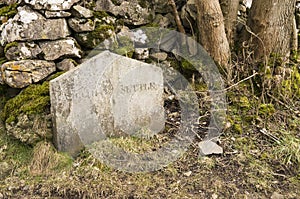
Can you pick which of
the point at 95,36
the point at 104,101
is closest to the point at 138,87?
the point at 104,101

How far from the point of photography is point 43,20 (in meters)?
3.21

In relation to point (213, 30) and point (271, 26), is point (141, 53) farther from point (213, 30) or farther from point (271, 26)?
point (271, 26)

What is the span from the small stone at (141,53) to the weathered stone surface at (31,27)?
0.81 metres

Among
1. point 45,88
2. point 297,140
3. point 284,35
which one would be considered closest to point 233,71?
point 284,35

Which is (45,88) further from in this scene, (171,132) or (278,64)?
(278,64)

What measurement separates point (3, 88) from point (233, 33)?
264 centimetres

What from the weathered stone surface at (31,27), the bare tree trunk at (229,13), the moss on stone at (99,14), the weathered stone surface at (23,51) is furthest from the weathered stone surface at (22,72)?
the bare tree trunk at (229,13)

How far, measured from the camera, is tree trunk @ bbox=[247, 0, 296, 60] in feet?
12.0

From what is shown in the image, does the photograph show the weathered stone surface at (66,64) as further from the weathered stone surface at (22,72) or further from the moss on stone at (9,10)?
the moss on stone at (9,10)

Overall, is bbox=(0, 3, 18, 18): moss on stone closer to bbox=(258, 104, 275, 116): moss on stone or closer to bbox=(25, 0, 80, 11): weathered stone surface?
bbox=(25, 0, 80, 11): weathered stone surface

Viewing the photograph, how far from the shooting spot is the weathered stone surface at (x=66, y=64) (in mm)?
3301

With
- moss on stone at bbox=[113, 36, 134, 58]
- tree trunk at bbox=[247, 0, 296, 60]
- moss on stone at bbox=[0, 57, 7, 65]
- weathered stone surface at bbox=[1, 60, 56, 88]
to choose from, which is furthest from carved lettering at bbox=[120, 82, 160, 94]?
tree trunk at bbox=[247, 0, 296, 60]

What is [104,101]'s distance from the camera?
2.99 metres

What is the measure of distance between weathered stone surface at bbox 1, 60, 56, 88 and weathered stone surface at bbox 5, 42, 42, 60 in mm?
63
